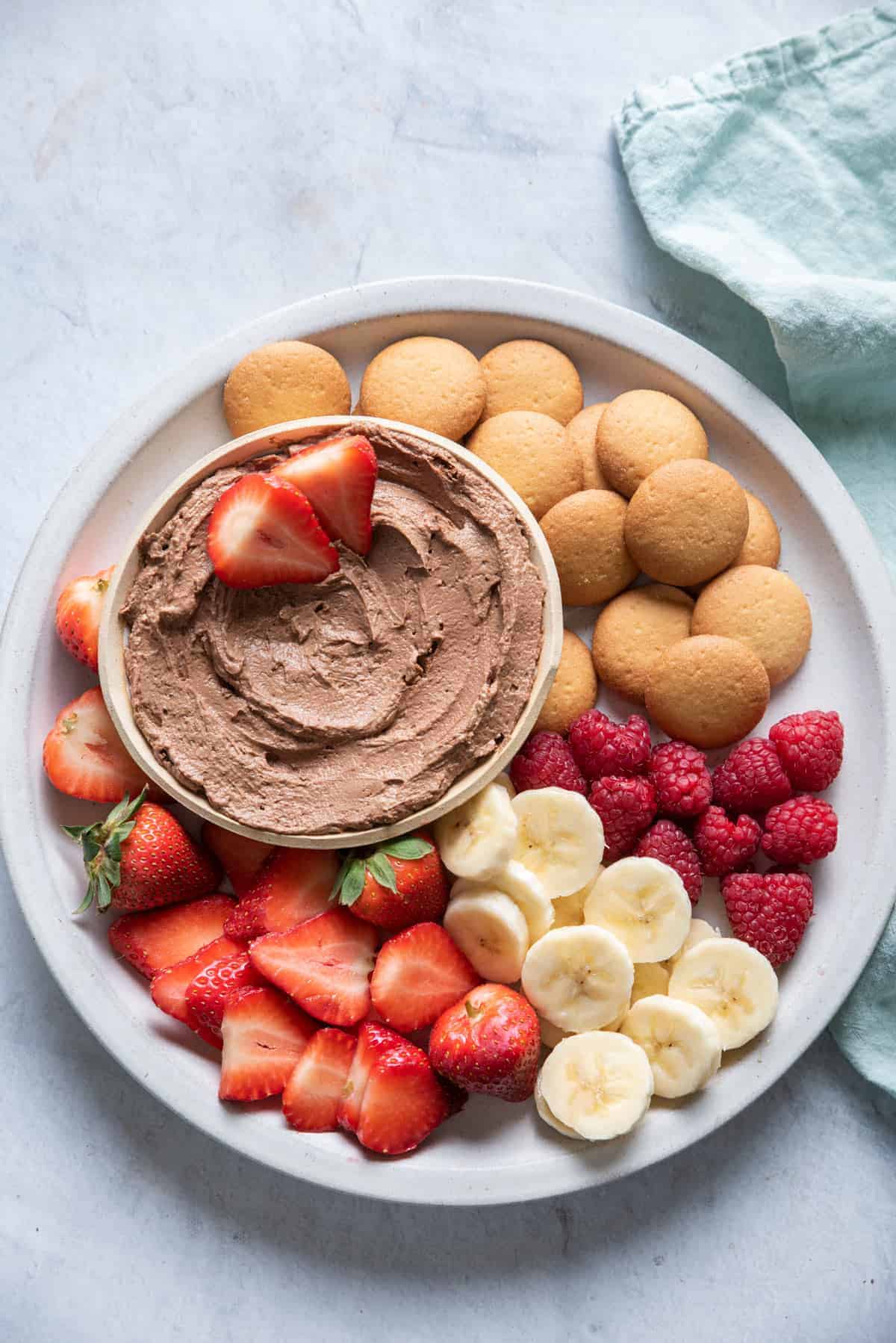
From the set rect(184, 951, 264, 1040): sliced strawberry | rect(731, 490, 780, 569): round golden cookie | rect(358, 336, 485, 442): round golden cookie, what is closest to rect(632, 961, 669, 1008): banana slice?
rect(184, 951, 264, 1040): sliced strawberry

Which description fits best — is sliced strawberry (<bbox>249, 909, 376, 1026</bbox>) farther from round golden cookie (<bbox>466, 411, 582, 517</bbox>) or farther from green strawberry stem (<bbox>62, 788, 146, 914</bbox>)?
round golden cookie (<bbox>466, 411, 582, 517</bbox>)

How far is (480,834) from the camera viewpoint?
2457mm

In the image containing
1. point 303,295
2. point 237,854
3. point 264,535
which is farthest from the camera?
point 303,295

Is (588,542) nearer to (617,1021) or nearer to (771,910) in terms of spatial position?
(771,910)

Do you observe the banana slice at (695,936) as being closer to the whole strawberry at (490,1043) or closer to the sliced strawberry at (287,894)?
the whole strawberry at (490,1043)

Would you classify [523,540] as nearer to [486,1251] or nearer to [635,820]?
[635,820]

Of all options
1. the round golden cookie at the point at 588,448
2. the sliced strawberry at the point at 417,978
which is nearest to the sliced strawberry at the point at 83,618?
the sliced strawberry at the point at 417,978

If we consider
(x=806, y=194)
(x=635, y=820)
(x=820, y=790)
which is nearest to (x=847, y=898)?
(x=820, y=790)

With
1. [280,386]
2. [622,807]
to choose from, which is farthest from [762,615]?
[280,386]

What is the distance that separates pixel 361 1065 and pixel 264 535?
1.20m

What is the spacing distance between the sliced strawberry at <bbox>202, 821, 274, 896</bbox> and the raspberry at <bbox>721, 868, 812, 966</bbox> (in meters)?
1.10

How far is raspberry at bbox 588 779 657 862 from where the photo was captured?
253 cm

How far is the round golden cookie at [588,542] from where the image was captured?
2.63 metres

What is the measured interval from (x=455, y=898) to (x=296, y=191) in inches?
74.4
